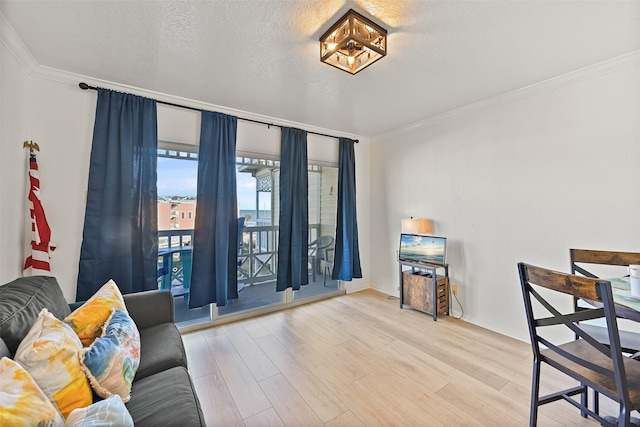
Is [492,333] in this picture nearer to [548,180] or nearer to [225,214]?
[548,180]

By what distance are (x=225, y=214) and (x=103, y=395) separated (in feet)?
6.58

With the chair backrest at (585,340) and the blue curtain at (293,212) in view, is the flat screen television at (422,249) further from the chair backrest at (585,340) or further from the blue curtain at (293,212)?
the chair backrest at (585,340)

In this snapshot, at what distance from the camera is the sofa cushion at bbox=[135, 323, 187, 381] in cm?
146

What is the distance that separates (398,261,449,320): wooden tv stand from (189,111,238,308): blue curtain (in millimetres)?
2167

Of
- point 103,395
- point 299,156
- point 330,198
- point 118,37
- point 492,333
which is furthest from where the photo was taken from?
point 330,198

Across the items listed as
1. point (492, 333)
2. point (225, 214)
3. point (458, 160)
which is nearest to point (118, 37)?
→ point (225, 214)

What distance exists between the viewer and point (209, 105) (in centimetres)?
300

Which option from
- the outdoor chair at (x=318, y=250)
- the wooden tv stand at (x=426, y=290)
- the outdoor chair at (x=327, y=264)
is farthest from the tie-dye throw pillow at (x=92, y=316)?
the wooden tv stand at (x=426, y=290)

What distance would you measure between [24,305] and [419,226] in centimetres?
348

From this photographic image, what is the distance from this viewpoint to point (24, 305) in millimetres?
1288

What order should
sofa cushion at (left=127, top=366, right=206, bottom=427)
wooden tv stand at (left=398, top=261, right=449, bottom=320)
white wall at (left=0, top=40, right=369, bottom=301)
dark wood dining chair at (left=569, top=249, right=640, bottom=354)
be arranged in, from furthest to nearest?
wooden tv stand at (left=398, top=261, right=449, bottom=320) → white wall at (left=0, top=40, right=369, bottom=301) → dark wood dining chair at (left=569, top=249, right=640, bottom=354) → sofa cushion at (left=127, top=366, right=206, bottom=427)

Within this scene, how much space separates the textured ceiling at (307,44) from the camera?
1.61m

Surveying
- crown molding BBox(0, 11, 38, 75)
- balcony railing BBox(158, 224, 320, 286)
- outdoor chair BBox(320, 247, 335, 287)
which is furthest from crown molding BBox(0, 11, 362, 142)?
outdoor chair BBox(320, 247, 335, 287)

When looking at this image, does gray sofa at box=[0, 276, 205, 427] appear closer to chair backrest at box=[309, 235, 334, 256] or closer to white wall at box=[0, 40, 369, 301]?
white wall at box=[0, 40, 369, 301]
